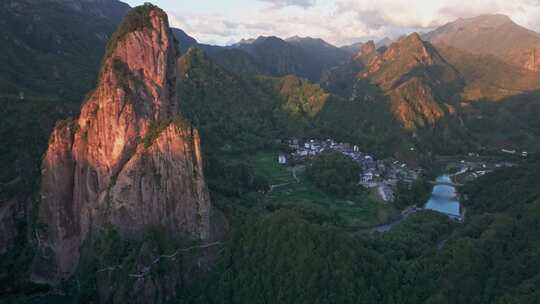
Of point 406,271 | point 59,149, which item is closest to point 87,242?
point 59,149

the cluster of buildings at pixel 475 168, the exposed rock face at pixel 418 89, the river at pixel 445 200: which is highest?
the exposed rock face at pixel 418 89

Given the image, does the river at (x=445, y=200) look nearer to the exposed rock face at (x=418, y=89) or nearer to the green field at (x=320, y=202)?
the green field at (x=320, y=202)

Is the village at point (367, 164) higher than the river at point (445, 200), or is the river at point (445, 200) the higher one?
the village at point (367, 164)

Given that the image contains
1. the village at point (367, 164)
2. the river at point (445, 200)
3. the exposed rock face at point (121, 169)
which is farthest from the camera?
the village at point (367, 164)

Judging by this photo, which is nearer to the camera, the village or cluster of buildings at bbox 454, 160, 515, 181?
the village

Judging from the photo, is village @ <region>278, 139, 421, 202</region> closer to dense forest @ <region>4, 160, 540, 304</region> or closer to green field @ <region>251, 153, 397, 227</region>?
green field @ <region>251, 153, 397, 227</region>

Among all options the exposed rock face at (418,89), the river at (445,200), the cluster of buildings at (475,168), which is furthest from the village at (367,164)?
the exposed rock face at (418,89)

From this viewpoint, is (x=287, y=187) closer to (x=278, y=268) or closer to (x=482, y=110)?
(x=278, y=268)

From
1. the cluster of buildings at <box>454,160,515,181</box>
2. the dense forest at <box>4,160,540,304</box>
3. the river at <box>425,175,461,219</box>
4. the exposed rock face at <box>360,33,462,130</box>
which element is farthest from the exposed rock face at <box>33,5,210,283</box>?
the exposed rock face at <box>360,33,462,130</box>
